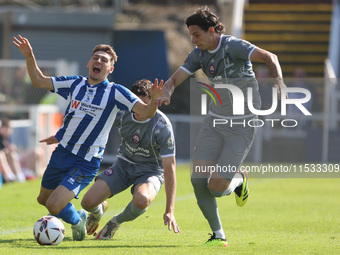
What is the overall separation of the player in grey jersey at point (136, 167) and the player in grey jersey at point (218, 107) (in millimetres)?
380

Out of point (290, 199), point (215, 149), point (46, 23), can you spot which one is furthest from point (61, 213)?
point (46, 23)

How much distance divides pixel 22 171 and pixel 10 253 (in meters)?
9.16

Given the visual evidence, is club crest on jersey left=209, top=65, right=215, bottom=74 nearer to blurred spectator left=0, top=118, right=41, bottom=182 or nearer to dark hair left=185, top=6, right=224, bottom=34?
dark hair left=185, top=6, right=224, bottom=34

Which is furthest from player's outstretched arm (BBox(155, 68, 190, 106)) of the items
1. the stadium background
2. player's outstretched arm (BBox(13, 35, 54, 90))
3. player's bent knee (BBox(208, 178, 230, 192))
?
the stadium background

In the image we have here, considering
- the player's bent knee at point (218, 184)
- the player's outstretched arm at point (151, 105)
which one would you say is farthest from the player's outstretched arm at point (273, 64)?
the player's bent knee at point (218, 184)

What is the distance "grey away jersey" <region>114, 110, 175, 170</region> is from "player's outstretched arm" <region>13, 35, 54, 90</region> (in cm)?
95

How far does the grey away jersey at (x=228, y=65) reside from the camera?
7.02 metres

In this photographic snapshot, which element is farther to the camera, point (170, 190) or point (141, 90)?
point (141, 90)

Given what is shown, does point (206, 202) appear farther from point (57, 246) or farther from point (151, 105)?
point (57, 246)

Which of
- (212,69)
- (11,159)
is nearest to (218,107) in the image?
(212,69)

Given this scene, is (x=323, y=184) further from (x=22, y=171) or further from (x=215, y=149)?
(x=215, y=149)

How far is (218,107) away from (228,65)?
1.65 feet

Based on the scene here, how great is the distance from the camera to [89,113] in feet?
24.0

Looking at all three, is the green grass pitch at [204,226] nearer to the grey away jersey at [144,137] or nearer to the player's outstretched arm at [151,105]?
the grey away jersey at [144,137]
